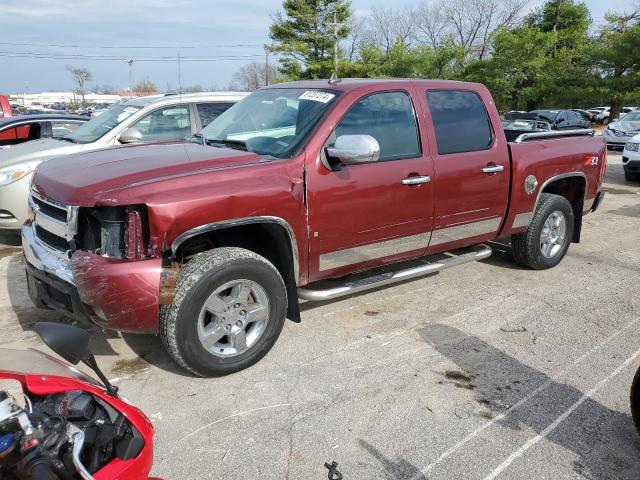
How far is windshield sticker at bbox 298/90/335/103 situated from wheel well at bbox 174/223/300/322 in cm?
111

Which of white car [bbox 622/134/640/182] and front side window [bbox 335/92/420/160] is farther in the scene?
white car [bbox 622/134/640/182]

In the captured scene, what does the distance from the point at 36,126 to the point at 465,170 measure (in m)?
7.33

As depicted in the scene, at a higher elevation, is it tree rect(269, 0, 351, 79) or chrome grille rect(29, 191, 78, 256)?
tree rect(269, 0, 351, 79)

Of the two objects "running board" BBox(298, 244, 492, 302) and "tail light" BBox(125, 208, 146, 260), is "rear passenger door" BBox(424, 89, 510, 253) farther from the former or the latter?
"tail light" BBox(125, 208, 146, 260)

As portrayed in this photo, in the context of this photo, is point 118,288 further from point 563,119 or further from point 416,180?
point 563,119

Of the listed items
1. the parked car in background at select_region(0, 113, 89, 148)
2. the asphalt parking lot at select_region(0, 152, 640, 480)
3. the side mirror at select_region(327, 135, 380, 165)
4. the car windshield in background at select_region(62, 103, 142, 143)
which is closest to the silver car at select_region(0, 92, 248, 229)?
the car windshield in background at select_region(62, 103, 142, 143)

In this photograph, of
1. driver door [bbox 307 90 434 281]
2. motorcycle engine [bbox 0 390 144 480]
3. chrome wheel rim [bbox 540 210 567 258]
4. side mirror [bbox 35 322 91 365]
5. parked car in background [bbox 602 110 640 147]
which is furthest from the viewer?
parked car in background [bbox 602 110 640 147]

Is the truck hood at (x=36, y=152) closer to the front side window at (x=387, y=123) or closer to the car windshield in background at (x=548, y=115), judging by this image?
the front side window at (x=387, y=123)

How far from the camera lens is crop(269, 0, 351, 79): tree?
125ft

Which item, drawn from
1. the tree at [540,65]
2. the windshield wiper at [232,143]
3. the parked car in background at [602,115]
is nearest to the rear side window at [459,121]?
the windshield wiper at [232,143]

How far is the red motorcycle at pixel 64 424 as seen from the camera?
1468mm

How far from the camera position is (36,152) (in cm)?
646

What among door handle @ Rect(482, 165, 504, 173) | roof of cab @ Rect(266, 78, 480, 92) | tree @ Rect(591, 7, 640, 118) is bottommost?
door handle @ Rect(482, 165, 504, 173)

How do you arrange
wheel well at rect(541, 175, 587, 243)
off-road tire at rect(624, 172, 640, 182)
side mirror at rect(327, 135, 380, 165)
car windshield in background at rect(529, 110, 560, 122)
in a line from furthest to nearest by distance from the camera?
car windshield in background at rect(529, 110, 560, 122), off-road tire at rect(624, 172, 640, 182), wheel well at rect(541, 175, 587, 243), side mirror at rect(327, 135, 380, 165)
